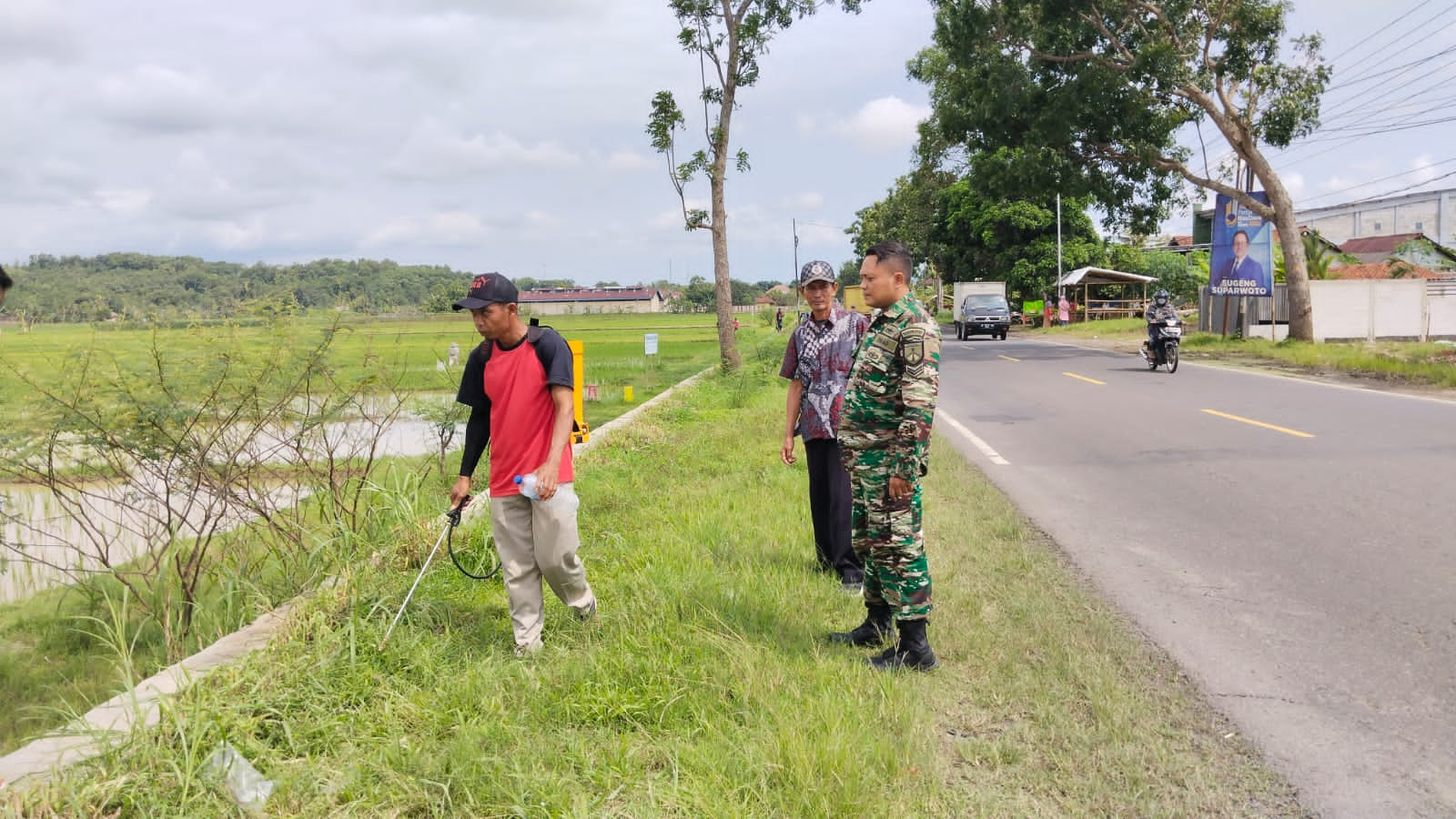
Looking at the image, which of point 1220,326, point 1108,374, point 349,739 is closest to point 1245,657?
point 349,739

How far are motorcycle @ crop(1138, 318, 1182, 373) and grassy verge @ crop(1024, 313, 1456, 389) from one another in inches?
91.4

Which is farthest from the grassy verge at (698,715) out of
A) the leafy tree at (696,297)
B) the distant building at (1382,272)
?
the leafy tree at (696,297)

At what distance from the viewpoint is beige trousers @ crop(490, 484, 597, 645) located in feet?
14.4

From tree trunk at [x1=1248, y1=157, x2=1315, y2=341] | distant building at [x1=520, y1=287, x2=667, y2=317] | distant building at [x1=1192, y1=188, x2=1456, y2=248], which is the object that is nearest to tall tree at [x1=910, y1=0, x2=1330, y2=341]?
tree trunk at [x1=1248, y1=157, x2=1315, y2=341]

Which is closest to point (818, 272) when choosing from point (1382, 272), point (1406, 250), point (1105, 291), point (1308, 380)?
point (1308, 380)

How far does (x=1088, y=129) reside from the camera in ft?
82.6

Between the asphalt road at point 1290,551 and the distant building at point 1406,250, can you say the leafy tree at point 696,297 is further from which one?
the asphalt road at point 1290,551

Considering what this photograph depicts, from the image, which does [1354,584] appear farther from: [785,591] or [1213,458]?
[1213,458]

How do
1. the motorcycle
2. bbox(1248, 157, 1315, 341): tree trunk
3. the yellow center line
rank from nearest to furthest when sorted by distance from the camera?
1. the yellow center line
2. the motorcycle
3. bbox(1248, 157, 1315, 341): tree trunk

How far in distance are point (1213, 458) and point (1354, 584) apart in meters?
3.97

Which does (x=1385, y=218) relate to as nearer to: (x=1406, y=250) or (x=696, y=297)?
(x=1406, y=250)

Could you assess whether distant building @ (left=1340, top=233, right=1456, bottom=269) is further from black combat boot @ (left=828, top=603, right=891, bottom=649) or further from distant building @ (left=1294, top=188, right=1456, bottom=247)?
black combat boot @ (left=828, top=603, right=891, bottom=649)

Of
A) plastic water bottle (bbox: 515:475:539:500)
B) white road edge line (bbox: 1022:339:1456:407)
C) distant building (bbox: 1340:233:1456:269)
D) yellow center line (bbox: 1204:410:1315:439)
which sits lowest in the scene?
yellow center line (bbox: 1204:410:1315:439)

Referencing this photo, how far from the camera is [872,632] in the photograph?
14.0ft
